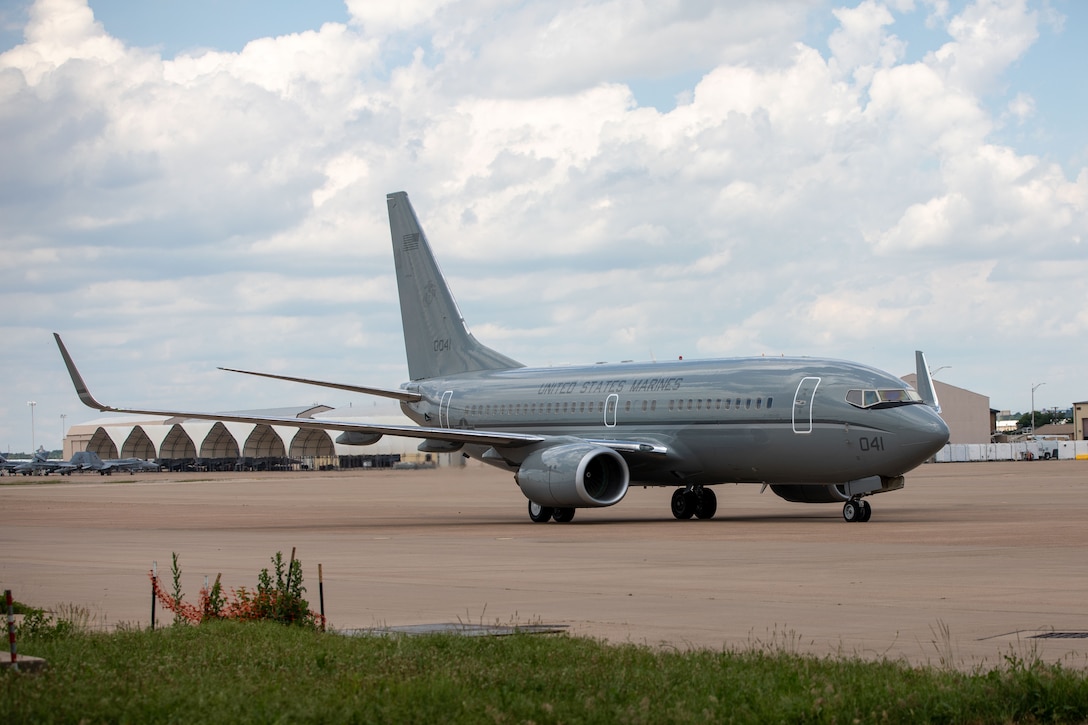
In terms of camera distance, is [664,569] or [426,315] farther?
[426,315]

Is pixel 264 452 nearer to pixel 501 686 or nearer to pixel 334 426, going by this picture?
pixel 334 426

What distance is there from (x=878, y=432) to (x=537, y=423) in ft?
34.3

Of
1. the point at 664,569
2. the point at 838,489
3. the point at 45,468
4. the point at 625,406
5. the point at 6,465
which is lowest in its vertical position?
the point at 664,569

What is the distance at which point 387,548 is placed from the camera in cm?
2528

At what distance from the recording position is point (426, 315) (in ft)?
144

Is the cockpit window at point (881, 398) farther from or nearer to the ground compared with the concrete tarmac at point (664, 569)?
farther from the ground

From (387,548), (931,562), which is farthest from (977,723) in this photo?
(387,548)

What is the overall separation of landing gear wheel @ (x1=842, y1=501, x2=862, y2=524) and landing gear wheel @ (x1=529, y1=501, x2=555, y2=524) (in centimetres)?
708

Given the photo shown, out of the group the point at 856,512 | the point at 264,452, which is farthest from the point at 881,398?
the point at 264,452

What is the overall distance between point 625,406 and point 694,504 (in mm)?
2950

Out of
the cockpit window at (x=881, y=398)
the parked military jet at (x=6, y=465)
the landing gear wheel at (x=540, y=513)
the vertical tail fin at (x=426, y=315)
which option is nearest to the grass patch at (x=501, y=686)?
the cockpit window at (x=881, y=398)

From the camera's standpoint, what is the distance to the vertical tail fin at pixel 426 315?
42750 millimetres

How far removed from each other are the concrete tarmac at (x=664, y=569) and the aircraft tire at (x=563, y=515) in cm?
25

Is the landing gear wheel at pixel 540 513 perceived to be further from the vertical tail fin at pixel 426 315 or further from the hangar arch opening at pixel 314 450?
the hangar arch opening at pixel 314 450
